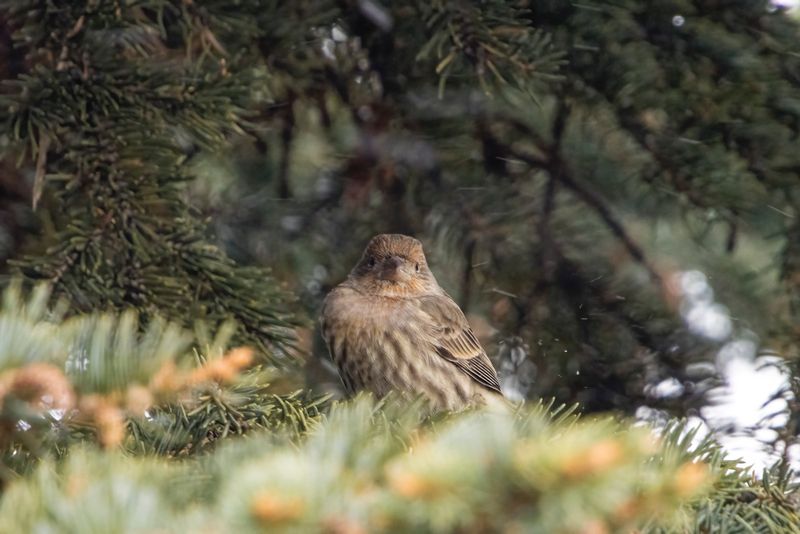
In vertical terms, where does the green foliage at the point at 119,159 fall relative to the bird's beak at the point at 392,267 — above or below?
above

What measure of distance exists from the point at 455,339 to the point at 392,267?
43 cm

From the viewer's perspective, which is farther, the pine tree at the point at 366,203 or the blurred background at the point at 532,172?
the blurred background at the point at 532,172

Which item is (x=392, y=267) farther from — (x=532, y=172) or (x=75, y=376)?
(x=75, y=376)

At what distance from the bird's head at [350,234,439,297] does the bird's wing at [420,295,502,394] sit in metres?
0.07

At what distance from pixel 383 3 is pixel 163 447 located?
2.02 metres

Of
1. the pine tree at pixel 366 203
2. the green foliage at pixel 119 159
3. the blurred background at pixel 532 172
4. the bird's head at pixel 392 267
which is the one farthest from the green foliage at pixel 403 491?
the bird's head at pixel 392 267

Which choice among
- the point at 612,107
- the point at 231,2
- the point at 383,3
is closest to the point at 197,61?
the point at 231,2

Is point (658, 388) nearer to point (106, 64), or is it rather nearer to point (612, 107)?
point (612, 107)

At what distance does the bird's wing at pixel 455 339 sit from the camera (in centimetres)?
392

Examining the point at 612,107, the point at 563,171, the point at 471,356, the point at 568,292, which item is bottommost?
the point at 471,356

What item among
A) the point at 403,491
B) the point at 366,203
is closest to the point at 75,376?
the point at 403,491

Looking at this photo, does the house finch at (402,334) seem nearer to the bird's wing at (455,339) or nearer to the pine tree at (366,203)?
the bird's wing at (455,339)

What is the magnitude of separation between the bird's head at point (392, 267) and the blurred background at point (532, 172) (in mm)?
41

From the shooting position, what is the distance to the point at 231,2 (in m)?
3.04
